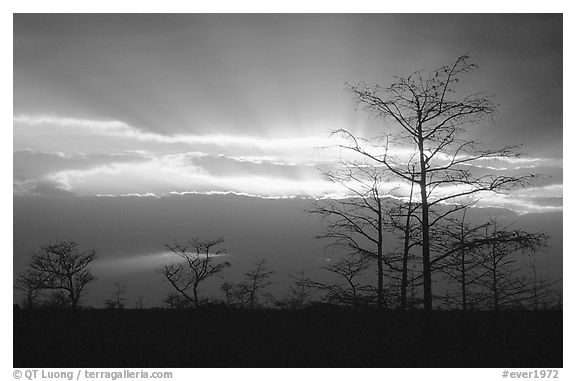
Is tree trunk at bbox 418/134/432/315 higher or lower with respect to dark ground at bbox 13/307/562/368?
higher

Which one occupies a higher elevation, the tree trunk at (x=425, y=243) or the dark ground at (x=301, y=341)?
the tree trunk at (x=425, y=243)

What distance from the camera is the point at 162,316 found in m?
15.3

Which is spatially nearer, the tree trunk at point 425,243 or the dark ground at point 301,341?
the dark ground at point 301,341

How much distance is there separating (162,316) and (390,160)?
10.6 metres

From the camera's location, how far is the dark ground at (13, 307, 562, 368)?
30.7 feet

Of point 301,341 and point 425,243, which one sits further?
point 301,341

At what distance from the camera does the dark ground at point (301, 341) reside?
9.37m

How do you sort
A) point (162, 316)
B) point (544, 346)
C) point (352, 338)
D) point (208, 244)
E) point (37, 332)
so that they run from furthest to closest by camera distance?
1. point (208, 244)
2. point (162, 316)
3. point (37, 332)
4. point (352, 338)
5. point (544, 346)

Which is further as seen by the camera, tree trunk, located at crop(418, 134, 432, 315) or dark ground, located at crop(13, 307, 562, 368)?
tree trunk, located at crop(418, 134, 432, 315)

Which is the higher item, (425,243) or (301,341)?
(425,243)

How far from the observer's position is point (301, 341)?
1080cm
